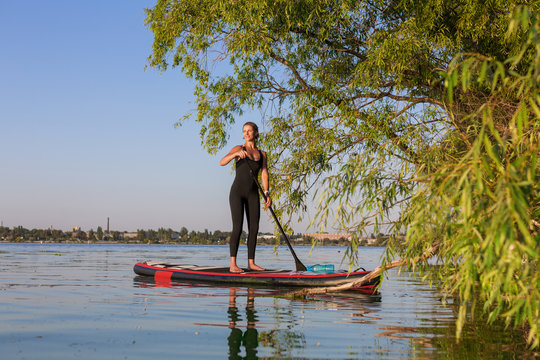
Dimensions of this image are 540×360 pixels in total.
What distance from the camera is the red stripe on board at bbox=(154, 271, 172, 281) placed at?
31.8 feet

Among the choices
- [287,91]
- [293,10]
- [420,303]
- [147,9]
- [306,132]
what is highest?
[147,9]

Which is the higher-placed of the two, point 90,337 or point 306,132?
point 306,132

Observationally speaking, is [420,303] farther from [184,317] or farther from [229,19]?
[229,19]

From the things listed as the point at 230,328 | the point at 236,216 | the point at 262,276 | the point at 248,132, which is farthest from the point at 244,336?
the point at 248,132

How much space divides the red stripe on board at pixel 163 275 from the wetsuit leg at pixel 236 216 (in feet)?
5.49

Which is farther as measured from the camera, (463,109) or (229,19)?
(463,109)

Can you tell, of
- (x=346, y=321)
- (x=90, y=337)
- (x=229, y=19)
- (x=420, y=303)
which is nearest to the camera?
(x=90, y=337)

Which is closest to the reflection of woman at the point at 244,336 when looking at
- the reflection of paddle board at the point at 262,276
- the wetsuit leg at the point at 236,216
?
the reflection of paddle board at the point at 262,276

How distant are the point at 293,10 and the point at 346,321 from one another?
5.28 meters

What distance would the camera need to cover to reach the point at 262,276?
8406 mm

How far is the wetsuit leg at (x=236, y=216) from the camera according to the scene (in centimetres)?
852

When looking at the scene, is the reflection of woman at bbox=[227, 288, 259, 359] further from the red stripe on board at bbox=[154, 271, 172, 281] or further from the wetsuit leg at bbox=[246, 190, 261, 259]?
the red stripe on board at bbox=[154, 271, 172, 281]

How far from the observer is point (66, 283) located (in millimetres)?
9109

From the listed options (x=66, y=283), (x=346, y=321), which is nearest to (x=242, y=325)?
(x=346, y=321)
